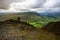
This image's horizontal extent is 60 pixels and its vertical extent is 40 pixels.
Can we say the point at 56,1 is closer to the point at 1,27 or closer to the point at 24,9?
the point at 24,9

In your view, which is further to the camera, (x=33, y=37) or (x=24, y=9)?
(x=24, y=9)

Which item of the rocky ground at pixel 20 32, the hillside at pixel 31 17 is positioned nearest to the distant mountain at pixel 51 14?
the hillside at pixel 31 17

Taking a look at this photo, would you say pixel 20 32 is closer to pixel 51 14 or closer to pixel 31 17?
pixel 31 17

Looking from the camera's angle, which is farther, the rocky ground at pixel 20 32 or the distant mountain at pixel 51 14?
the distant mountain at pixel 51 14

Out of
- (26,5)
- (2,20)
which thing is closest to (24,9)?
(26,5)

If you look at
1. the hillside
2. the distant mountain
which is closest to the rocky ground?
the hillside

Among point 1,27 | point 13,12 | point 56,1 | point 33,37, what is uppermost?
point 56,1

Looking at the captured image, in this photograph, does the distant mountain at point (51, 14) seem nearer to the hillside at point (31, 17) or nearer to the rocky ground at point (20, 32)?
the hillside at point (31, 17)

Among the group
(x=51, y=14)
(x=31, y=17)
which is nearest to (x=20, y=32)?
(x=31, y=17)
